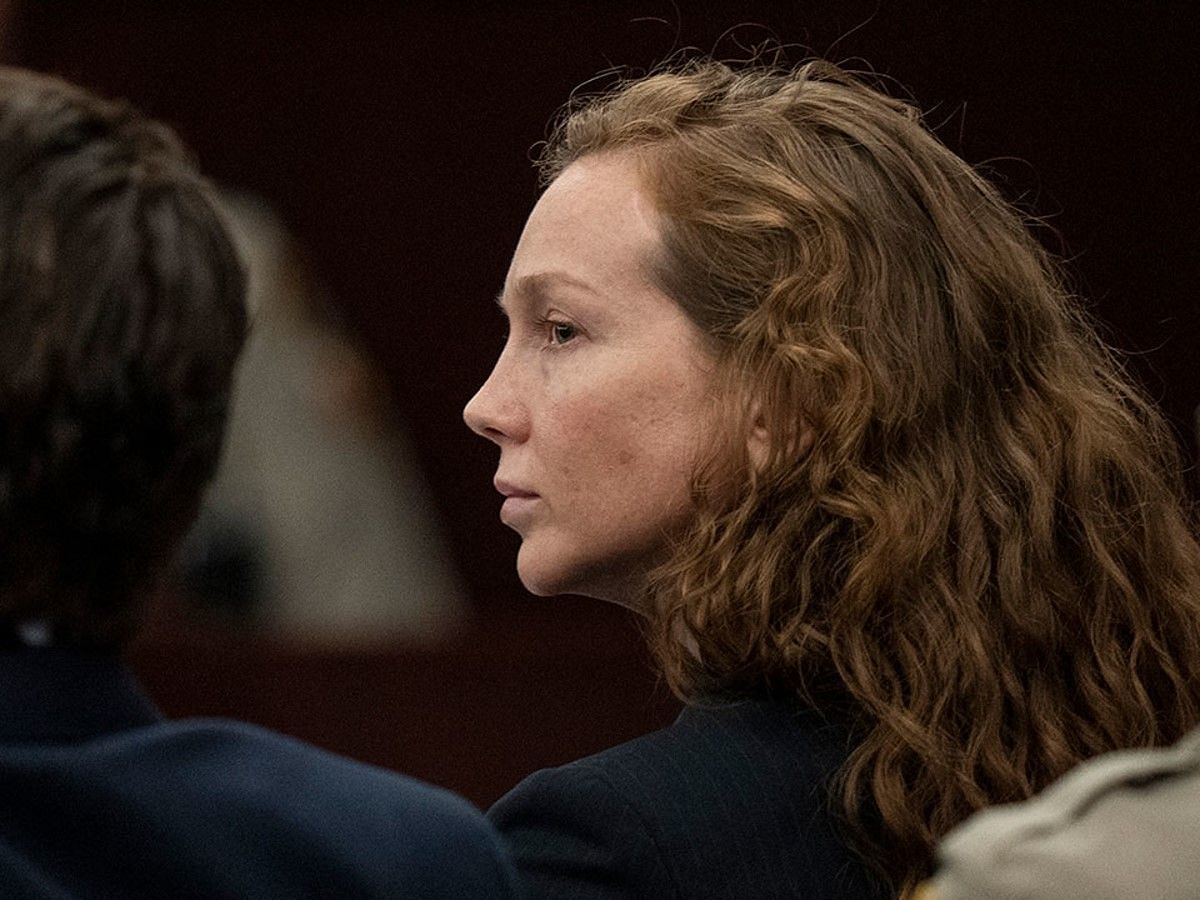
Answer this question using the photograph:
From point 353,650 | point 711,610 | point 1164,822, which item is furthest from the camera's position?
point 353,650

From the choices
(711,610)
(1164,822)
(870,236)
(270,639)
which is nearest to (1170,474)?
(870,236)

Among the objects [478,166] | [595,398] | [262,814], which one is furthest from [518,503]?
[478,166]

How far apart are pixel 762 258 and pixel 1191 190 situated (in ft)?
8.68

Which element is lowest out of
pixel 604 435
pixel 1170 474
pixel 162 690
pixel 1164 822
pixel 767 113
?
pixel 162 690

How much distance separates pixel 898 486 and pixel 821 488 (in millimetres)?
73

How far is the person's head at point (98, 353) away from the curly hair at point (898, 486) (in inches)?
24.3

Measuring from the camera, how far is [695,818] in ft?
4.99

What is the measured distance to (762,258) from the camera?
1.76 metres

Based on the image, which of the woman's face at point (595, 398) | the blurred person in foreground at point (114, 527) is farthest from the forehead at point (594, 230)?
the blurred person in foreground at point (114, 527)

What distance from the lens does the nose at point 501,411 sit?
184 cm

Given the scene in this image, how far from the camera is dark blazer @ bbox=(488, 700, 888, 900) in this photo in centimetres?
149

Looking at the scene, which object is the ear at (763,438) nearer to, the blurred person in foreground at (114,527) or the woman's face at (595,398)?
the woman's face at (595,398)

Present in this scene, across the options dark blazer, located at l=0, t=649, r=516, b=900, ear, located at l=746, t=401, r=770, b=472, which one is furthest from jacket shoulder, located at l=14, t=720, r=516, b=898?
ear, located at l=746, t=401, r=770, b=472

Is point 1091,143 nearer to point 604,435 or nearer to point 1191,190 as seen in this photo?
point 1191,190
